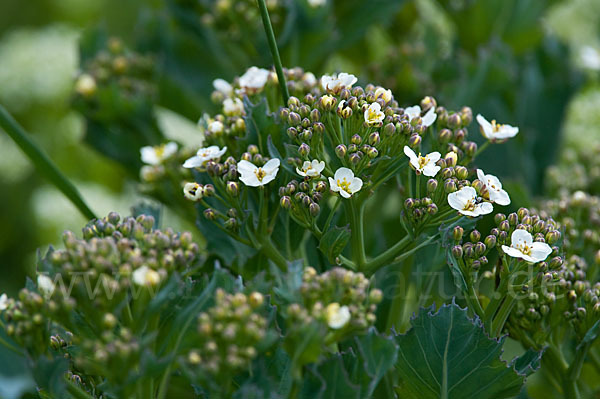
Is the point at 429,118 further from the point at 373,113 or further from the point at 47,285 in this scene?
the point at 47,285

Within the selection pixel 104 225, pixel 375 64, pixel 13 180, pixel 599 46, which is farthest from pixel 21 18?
pixel 104 225

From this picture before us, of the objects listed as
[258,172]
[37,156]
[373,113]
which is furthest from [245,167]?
[37,156]

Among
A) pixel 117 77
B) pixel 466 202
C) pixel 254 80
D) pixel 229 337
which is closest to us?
pixel 229 337

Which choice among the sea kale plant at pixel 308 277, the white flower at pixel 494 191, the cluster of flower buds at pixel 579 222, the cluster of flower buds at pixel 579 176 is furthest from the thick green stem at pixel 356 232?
the cluster of flower buds at pixel 579 176

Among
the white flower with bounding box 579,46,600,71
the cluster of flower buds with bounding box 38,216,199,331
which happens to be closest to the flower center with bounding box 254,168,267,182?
the cluster of flower buds with bounding box 38,216,199,331

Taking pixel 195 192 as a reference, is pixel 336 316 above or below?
below

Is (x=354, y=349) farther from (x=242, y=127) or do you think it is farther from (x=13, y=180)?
(x=13, y=180)

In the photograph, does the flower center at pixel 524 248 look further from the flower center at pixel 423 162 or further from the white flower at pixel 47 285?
the white flower at pixel 47 285
